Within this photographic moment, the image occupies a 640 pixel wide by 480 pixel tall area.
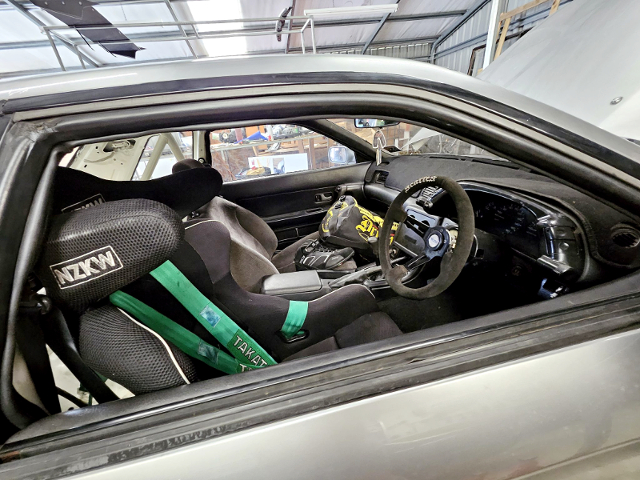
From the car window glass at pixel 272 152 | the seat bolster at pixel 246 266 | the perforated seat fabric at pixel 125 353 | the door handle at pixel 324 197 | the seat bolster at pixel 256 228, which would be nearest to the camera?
the perforated seat fabric at pixel 125 353

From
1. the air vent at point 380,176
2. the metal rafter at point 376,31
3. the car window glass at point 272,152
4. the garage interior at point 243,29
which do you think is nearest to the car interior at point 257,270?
the air vent at point 380,176

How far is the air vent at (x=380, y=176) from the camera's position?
2422 mm

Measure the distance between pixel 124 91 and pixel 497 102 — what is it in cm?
75

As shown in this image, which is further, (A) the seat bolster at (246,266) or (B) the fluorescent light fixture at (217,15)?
(B) the fluorescent light fixture at (217,15)

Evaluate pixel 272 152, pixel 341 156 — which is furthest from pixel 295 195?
pixel 272 152

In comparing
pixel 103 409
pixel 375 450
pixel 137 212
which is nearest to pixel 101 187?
pixel 137 212

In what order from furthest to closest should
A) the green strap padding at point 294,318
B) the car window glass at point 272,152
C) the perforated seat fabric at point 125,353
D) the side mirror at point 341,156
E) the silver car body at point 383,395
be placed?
the car window glass at point 272,152
the side mirror at point 341,156
the green strap padding at point 294,318
the perforated seat fabric at point 125,353
the silver car body at point 383,395

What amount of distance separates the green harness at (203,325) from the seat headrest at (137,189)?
0.94 ft

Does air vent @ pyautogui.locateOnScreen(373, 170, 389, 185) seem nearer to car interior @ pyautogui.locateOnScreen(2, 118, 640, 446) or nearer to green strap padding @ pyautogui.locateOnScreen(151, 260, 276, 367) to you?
car interior @ pyautogui.locateOnScreen(2, 118, 640, 446)

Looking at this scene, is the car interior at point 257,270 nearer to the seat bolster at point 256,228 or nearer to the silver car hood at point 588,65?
the seat bolster at point 256,228

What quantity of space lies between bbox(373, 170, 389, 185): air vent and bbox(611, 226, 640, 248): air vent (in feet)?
5.41

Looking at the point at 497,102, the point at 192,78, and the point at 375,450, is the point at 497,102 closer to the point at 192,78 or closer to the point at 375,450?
the point at 192,78

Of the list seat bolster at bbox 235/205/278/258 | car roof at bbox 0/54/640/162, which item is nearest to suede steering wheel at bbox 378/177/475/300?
car roof at bbox 0/54/640/162

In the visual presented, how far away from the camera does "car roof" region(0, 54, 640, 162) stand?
60cm
